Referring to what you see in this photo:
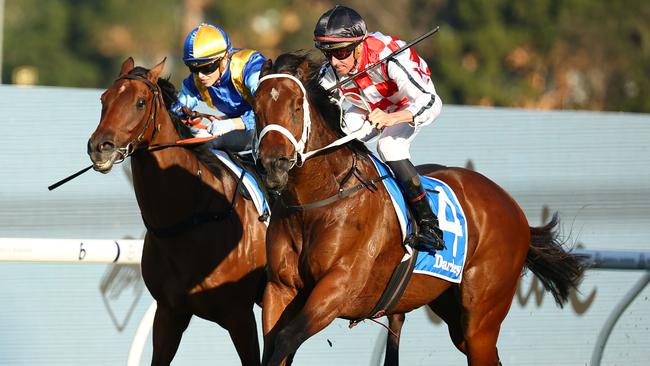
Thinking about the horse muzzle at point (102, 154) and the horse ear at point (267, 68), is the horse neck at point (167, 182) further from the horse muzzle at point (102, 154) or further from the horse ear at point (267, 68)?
the horse ear at point (267, 68)

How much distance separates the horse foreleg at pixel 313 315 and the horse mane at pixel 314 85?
643 mm

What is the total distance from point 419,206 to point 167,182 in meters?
1.16

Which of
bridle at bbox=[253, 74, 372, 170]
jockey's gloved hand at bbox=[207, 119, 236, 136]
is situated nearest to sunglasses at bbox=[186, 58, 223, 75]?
jockey's gloved hand at bbox=[207, 119, 236, 136]

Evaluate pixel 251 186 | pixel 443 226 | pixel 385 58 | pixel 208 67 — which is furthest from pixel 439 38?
pixel 385 58

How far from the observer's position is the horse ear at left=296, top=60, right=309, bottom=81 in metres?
4.36

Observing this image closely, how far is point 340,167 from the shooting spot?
452 cm

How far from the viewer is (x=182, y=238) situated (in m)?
5.02

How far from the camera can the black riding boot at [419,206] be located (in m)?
4.79

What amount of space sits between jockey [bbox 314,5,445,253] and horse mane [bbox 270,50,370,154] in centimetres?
10

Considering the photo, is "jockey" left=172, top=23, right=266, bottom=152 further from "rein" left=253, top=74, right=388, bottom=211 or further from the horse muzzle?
"rein" left=253, top=74, right=388, bottom=211

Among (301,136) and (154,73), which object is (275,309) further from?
(154,73)

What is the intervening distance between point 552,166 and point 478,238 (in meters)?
1.91

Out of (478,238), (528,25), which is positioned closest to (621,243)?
(478,238)

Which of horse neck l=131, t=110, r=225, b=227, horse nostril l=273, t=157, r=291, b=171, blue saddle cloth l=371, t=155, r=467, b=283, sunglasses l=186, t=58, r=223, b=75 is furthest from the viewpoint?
sunglasses l=186, t=58, r=223, b=75
